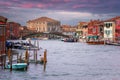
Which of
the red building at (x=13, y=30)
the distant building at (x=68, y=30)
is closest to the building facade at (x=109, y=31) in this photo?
the red building at (x=13, y=30)

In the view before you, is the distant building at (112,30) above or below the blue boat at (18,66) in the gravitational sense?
above

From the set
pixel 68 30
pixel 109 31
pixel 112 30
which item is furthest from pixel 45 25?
pixel 112 30

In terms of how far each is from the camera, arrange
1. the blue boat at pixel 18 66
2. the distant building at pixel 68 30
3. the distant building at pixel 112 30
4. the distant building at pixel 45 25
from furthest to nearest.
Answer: the distant building at pixel 45 25 → the distant building at pixel 68 30 → the distant building at pixel 112 30 → the blue boat at pixel 18 66

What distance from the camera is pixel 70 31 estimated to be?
186500mm

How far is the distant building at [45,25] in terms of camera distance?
18588cm

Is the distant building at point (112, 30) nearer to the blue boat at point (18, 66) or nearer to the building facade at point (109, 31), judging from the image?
the building facade at point (109, 31)

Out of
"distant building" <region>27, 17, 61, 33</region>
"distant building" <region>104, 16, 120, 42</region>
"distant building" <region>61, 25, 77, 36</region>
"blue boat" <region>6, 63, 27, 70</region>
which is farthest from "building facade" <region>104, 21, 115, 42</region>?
"distant building" <region>27, 17, 61, 33</region>

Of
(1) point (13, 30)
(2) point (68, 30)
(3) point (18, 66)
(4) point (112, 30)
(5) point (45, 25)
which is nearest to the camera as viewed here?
(3) point (18, 66)

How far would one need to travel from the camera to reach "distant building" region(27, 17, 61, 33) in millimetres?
185875

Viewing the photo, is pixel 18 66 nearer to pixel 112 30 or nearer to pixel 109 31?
pixel 112 30

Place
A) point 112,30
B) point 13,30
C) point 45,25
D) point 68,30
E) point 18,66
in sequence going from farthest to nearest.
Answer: point 68,30 < point 45,25 < point 13,30 < point 112,30 < point 18,66

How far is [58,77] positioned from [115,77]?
3.93 meters

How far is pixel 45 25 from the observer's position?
186 meters

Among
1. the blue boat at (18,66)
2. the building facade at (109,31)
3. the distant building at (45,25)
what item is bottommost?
the blue boat at (18,66)
